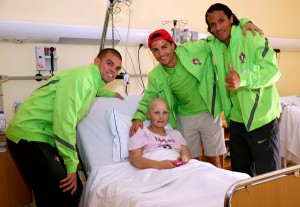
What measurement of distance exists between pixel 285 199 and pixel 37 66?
8.04 ft

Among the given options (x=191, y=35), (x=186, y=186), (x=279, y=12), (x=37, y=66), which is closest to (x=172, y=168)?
(x=186, y=186)

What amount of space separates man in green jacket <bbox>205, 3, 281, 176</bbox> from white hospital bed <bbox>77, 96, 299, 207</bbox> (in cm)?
49

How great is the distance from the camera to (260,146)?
217 cm

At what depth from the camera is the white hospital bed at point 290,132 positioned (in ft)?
11.5

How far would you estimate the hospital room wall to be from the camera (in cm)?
286

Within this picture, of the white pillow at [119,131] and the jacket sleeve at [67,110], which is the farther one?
the white pillow at [119,131]

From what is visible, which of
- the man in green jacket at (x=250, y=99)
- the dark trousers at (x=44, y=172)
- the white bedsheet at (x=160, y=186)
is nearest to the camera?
the white bedsheet at (x=160, y=186)

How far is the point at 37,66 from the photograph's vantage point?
2.92 metres

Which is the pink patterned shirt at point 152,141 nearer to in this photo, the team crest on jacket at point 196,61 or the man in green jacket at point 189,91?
the man in green jacket at point 189,91

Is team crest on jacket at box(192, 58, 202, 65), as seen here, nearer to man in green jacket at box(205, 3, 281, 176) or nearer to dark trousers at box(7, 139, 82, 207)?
man in green jacket at box(205, 3, 281, 176)

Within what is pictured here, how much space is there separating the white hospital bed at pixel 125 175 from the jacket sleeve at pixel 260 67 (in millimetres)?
579

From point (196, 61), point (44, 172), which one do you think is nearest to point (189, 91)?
point (196, 61)

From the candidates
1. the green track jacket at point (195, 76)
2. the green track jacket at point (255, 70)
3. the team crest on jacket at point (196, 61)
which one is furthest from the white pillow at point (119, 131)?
the green track jacket at point (255, 70)

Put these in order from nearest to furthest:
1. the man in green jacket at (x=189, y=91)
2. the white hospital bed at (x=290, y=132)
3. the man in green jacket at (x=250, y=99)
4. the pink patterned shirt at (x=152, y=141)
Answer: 1. the man in green jacket at (x=250, y=99)
2. the pink patterned shirt at (x=152, y=141)
3. the man in green jacket at (x=189, y=91)
4. the white hospital bed at (x=290, y=132)
